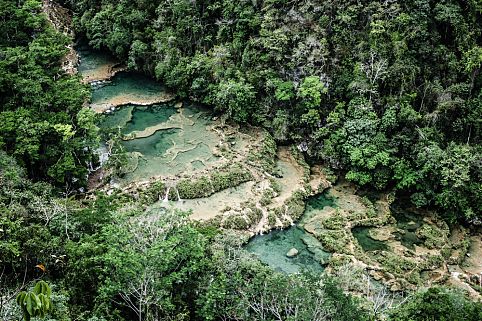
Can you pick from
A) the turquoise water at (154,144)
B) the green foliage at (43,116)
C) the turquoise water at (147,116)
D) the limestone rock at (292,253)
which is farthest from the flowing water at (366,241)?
the turquoise water at (147,116)

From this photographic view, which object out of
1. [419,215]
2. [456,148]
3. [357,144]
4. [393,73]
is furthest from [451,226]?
[393,73]

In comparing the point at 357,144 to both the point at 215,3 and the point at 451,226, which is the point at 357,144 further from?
the point at 215,3

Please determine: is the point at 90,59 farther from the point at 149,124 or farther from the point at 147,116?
the point at 149,124

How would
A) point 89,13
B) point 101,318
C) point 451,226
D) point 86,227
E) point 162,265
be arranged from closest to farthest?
point 101,318 < point 162,265 < point 86,227 < point 451,226 < point 89,13

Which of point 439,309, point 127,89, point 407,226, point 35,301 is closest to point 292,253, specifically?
point 407,226

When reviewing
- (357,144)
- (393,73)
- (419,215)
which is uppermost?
(393,73)

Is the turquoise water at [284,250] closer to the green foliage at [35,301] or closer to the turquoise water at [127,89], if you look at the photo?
the turquoise water at [127,89]
